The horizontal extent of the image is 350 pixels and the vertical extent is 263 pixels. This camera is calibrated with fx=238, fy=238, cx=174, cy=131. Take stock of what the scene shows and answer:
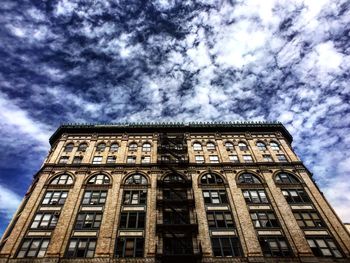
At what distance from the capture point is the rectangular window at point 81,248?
23.3m

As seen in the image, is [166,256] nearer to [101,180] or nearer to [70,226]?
[70,226]

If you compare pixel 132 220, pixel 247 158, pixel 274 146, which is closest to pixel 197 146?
pixel 247 158

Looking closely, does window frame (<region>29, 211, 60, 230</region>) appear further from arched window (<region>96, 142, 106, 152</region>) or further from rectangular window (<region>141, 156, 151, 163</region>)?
rectangular window (<region>141, 156, 151, 163</region>)

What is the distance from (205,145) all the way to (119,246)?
18.5 metres

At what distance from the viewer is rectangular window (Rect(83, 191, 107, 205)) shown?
92.3ft

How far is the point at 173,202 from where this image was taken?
89.8 feet

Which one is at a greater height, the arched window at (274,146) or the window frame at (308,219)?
the arched window at (274,146)

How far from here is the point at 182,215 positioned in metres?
26.8

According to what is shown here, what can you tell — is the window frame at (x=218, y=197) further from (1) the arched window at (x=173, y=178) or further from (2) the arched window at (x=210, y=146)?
(2) the arched window at (x=210, y=146)

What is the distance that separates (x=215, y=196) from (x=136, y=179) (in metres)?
10.3

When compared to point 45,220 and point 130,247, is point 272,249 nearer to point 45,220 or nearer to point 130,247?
point 130,247

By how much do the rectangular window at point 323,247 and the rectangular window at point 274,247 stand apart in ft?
8.39

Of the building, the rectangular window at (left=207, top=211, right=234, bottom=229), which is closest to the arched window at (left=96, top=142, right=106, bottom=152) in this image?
the building

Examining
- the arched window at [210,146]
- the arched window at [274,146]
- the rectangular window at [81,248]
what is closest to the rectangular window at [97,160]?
the rectangular window at [81,248]
